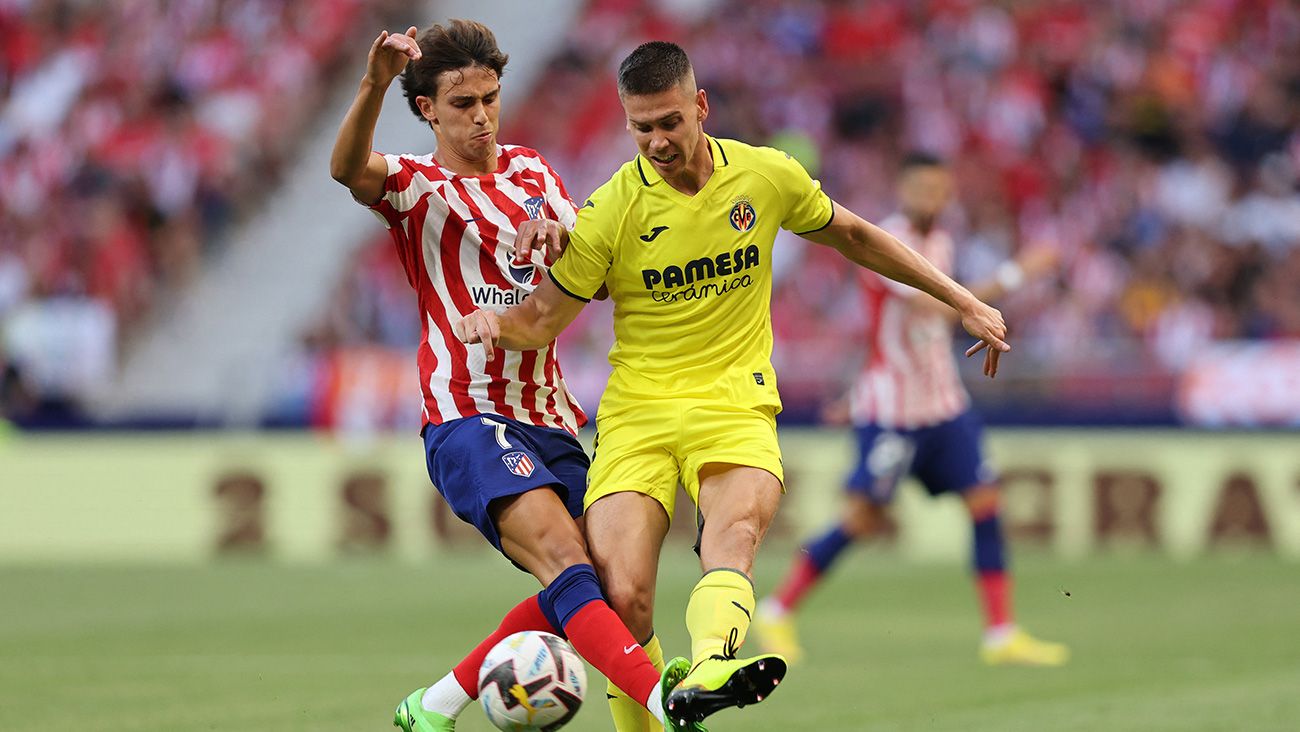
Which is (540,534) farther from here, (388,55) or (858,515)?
(858,515)

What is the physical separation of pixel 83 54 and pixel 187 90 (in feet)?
6.44

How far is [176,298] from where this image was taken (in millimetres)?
23922

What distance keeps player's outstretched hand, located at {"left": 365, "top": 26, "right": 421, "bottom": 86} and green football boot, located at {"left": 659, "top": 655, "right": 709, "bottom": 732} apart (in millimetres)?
2110

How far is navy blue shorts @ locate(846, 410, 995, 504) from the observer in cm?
1141

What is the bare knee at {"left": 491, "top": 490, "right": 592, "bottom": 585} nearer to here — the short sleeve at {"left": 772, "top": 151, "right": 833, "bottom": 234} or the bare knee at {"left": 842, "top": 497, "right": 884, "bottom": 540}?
the short sleeve at {"left": 772, "top": 151, "right": 833, "bottom": 234}

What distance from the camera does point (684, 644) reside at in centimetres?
1136

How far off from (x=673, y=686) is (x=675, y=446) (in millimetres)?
982

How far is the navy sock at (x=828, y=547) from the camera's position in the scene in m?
11.4

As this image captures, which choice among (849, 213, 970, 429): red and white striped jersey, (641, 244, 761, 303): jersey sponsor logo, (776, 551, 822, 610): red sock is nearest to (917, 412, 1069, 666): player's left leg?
(849, 213, 970, 429): red and white striped jersey

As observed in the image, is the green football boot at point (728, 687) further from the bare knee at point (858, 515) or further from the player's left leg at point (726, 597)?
the bare knee at point (858, 515)

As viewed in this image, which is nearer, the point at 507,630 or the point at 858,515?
the point at 507,630

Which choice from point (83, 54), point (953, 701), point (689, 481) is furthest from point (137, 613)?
point (83, 54)

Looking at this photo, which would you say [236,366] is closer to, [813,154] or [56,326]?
[56,326]

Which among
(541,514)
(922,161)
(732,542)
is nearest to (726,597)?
(732,542)
